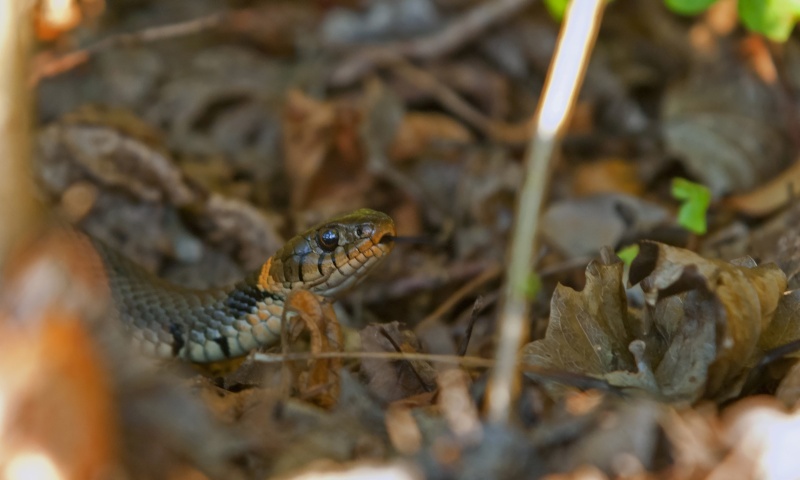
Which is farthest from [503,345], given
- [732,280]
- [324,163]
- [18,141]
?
[324,163]

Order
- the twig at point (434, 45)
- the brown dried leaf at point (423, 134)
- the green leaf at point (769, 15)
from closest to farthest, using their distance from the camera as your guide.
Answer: the green leaf at point (769, 15) < the brown dried leaf at point (423, 134) < the twig at point (434, 45)

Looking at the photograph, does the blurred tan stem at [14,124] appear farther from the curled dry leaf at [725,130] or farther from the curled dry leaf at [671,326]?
the curled dry leaf at [725,130]

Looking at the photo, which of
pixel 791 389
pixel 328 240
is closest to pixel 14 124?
pixel 328 240

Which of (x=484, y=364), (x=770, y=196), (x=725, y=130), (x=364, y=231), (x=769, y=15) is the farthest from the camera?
(x=725, y=130)

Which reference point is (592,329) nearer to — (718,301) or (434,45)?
(718,301)

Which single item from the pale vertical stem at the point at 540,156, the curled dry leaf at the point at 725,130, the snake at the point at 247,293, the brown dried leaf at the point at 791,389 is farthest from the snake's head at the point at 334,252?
the curled dry leaf at the point at 725,130

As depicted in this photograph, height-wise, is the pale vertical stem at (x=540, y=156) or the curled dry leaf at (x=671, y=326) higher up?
the pale vertical stem at (x=540, y=156)

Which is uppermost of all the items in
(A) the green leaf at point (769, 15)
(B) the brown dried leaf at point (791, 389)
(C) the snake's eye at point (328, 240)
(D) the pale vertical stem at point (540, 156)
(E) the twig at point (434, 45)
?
(E) the twig at point (434, 45)

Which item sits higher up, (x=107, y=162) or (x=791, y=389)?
(x=107, y=162)
